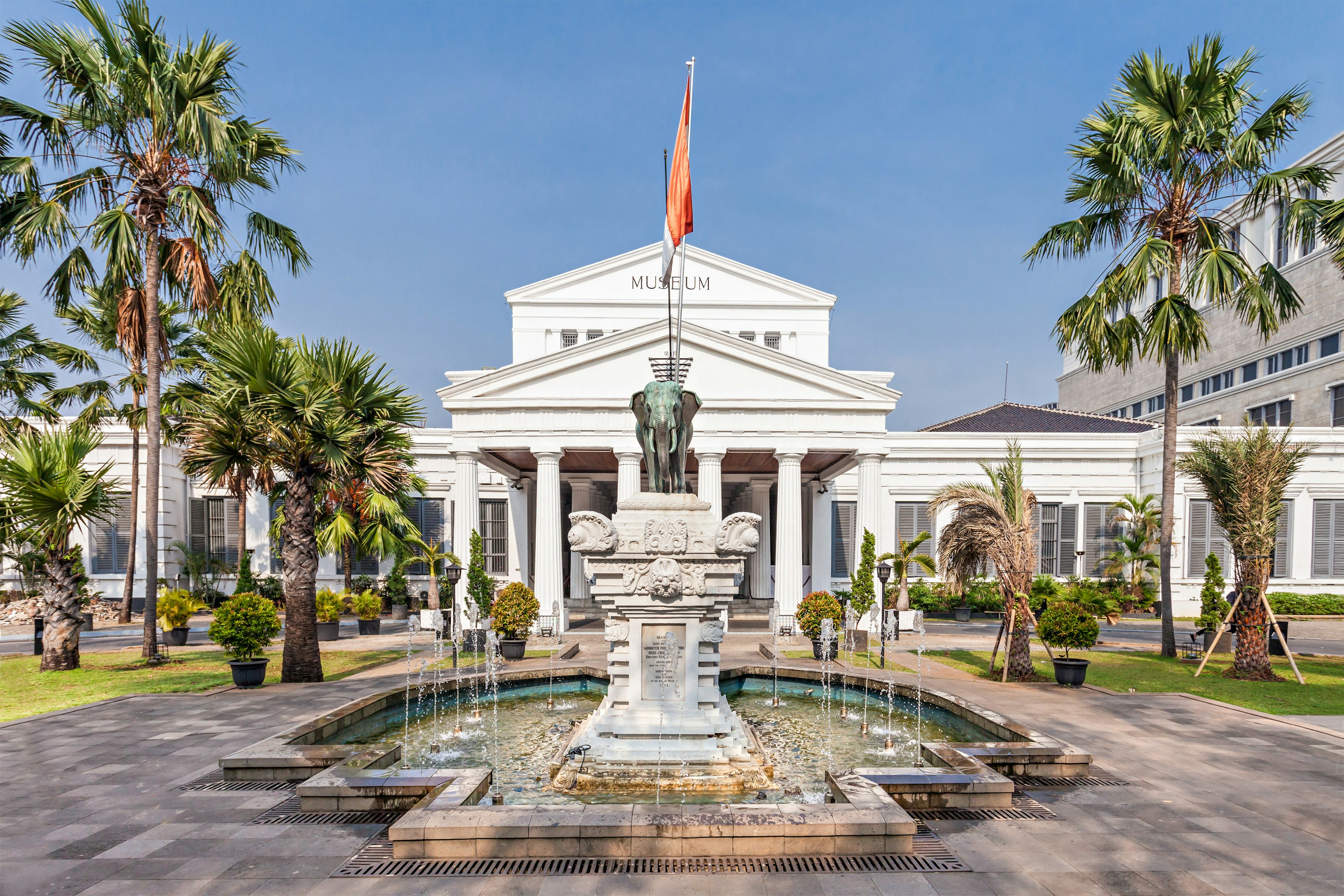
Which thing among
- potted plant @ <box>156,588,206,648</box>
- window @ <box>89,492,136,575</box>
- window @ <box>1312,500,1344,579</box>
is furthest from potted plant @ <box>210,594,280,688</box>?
window @ <box>1312,500,1344,579</box>

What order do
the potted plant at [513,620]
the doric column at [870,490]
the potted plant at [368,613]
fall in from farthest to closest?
the potted plant at [368,613]
the doric column at [870,490]
the potted plant at [513,620]

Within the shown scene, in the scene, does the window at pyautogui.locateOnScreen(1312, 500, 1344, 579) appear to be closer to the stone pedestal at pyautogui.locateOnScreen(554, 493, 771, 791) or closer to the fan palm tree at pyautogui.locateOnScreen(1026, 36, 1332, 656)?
the fan palm tree at pyautogui.locateOnScreen(1026, 36, 1332, 656)

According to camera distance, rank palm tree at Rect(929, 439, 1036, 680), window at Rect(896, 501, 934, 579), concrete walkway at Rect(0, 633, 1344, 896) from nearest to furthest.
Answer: concrete walkway at Rect(0, 633, 1344, 896), palm tree at Rect(929, 439, 1036, 680), window at Rect(896, 501, 934, 579)

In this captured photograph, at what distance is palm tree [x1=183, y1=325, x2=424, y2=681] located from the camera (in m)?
14.3

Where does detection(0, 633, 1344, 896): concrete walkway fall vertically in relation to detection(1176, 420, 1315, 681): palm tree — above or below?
below

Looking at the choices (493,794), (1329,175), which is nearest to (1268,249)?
(1329,175)

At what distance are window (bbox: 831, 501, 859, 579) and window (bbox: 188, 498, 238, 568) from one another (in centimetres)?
2912

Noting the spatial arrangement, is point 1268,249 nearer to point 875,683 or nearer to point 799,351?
point 799,351

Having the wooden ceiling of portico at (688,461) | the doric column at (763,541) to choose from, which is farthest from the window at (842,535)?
the wooden ceiling of portico at (688,461)

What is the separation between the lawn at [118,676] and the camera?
536 inches

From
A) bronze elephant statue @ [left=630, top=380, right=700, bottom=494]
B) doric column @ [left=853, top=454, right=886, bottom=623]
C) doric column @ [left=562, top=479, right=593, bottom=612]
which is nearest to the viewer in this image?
bronze elephant statue @ [left=630, top=380, right=700, bottom=494]

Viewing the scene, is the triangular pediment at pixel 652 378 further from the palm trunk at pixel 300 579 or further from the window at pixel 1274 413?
the window at pixel 1274 413

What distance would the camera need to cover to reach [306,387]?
14539mm

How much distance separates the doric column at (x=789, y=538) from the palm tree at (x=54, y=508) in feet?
63.8
